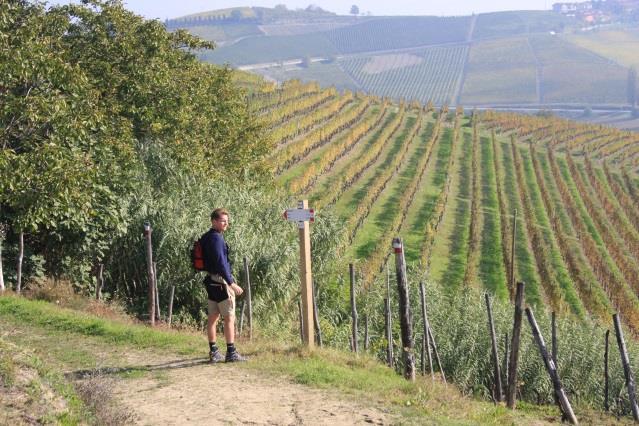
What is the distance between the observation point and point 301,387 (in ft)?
30.4

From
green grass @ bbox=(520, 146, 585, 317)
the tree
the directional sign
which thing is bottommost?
green grass @ bbox=(520, 146, 585, 317)

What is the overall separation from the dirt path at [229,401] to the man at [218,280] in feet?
1.29

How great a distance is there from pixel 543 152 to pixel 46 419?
65683 millimetres

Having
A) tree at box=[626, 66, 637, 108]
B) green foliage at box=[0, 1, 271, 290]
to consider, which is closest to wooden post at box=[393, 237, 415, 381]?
green foliage at box=[0, 1, 271, 290]

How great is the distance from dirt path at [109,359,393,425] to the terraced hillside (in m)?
18.0

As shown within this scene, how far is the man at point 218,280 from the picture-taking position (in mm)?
9648

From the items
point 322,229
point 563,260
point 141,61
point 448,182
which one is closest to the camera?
point 141,61

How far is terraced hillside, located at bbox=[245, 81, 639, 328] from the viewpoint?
34.3 m

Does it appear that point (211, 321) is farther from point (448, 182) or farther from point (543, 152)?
point (543, 152)

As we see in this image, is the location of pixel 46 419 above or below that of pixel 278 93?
below

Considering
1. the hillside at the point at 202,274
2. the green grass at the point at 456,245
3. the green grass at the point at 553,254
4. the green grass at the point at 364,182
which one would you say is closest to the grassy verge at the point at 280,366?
the hillside at the point at 202,274

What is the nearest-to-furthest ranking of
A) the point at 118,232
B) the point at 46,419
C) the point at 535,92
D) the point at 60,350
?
the point at 46,419, the point at 60,350, the point at 118,232, the point at 535,92

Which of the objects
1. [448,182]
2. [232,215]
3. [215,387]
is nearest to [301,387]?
[215,387]

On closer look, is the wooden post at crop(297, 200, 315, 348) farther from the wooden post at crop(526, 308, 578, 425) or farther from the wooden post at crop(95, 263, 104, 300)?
the wooden post at crop(95, 263, 104, 300)
